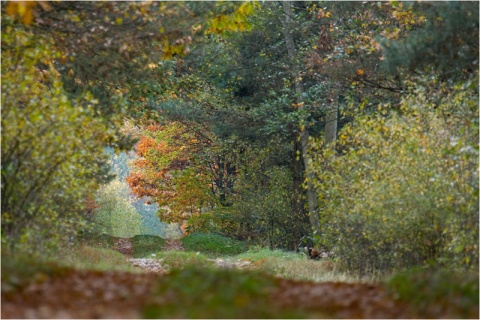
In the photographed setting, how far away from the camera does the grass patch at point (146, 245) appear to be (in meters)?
23.9

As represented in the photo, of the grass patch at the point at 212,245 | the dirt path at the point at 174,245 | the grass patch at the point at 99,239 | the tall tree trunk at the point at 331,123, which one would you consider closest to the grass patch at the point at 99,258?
the grass patch at the point at 212,245

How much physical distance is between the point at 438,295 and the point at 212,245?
1796 cm

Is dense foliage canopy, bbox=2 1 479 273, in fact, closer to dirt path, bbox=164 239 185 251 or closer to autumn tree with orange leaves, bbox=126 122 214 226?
dirt path, bbox=164 239 185 251

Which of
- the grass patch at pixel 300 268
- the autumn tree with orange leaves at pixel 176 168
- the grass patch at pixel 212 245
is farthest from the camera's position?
the autumn tree with orange leaves at pixel 176 168

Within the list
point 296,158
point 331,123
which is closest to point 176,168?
point 331,123

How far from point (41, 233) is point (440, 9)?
794cm

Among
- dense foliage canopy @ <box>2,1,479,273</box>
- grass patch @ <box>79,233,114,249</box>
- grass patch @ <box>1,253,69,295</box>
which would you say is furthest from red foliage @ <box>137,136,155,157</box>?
grass patch @ <box>1,253,69,295</box>

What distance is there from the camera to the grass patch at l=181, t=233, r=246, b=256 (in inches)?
939

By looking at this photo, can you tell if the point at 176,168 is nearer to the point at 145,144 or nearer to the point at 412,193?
the point at 145,144

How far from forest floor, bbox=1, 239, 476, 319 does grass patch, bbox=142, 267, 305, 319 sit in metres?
0.07

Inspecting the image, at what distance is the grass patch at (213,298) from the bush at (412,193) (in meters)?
4.23

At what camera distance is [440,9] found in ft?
41.6

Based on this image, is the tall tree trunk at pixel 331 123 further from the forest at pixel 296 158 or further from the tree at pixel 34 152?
the tree at pixel 34 152

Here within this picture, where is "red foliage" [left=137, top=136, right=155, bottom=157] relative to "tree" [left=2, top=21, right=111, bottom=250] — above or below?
above
